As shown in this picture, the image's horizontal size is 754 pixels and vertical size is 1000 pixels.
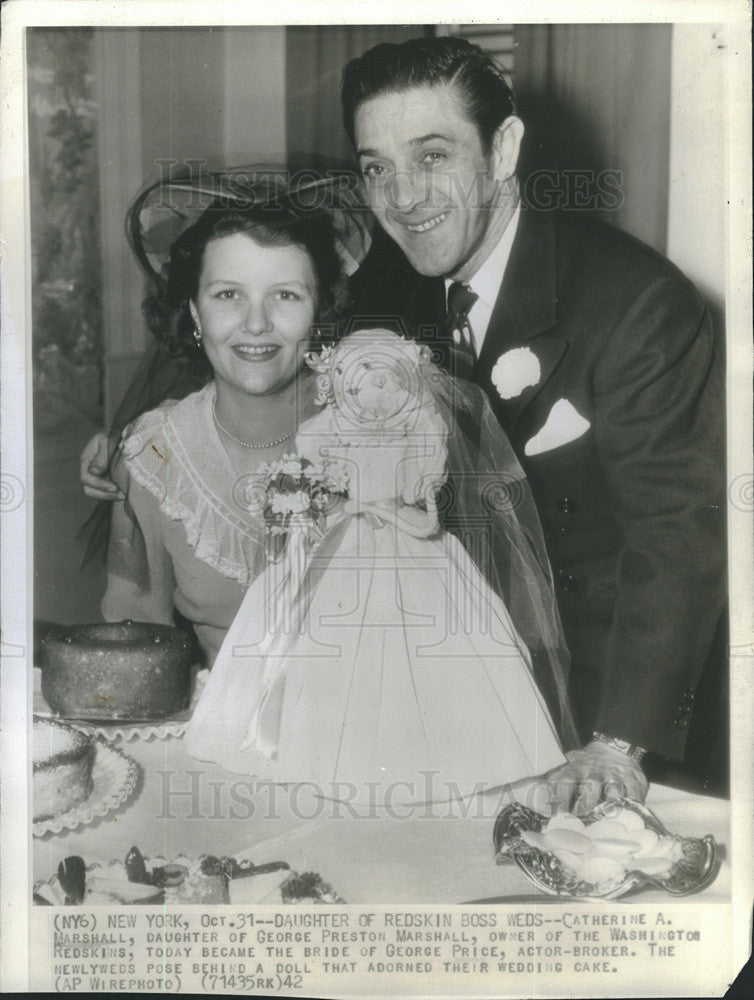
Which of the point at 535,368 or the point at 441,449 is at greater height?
the point at 535,368

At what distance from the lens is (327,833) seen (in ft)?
7.20

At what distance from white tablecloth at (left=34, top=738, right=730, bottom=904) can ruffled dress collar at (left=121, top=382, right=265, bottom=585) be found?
40cm

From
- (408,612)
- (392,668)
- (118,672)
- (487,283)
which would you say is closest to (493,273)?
(487,283)

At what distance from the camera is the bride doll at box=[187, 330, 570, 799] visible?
2178 millimetres

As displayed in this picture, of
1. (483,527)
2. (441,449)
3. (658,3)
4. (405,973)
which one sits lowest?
(405,973)

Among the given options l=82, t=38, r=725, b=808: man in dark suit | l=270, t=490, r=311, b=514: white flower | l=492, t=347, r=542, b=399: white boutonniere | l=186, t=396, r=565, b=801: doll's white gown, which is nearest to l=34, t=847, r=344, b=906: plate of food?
l=186, t=396, r=565, b=801: doll's white gown

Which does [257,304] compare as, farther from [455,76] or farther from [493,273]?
[455,76]

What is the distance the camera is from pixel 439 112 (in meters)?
2.16

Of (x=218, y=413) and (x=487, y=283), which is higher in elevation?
(x=487, y=283)

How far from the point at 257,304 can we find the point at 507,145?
1.92 ft

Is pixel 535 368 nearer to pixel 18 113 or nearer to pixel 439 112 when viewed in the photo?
pixel 439 112

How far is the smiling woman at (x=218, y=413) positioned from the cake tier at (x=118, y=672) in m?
0.04

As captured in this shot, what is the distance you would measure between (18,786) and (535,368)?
1.33 m

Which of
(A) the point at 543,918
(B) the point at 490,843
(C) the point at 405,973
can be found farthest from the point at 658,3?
(C) the point at 405,973
